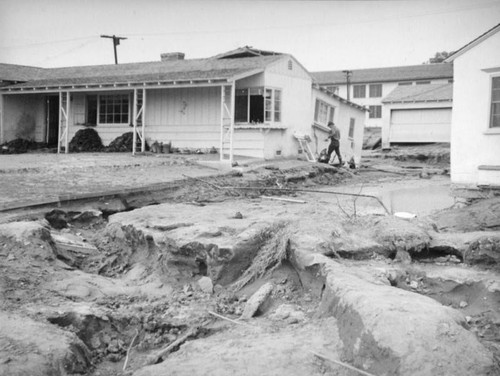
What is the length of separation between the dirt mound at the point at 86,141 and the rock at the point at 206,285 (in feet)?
58.8

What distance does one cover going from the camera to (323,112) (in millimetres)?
26484

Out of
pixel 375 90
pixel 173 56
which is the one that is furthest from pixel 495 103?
pixel 375 90

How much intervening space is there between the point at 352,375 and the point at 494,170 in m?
11.7

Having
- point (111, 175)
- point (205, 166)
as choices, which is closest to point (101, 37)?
point (205, 166)

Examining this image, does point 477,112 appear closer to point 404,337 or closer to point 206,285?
point 206,285

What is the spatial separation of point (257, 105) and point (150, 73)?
5.14 m

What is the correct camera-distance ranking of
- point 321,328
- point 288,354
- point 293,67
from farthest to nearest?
point 293,67
point 321,328
point 288,354

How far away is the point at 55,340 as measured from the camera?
5.61 metres

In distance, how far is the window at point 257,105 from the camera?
2247cm

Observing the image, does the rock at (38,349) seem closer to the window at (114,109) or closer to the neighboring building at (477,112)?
the neighboring building at (477,112)

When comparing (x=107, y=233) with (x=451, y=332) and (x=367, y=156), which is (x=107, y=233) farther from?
(x=367, y=156)

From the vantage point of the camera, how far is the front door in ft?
90.2

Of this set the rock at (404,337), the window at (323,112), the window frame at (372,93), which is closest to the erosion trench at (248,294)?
the rock at (404,337)

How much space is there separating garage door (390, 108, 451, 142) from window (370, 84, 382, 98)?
20151 mm
